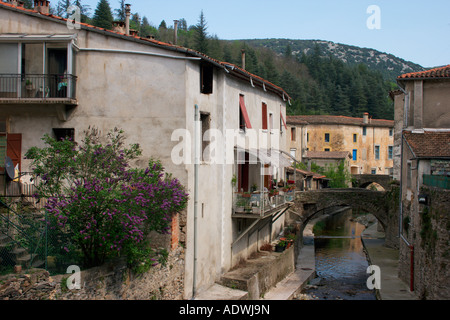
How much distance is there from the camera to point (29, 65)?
15.4 m

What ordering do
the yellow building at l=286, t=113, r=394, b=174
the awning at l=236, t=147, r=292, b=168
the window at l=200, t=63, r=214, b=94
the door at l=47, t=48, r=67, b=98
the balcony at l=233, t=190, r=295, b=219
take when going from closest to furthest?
the door at l=47, t=48, r=67, b=98, the window at l=200, t=63, r=214, b=94, the balcony at l=233, t=190, r=295, b=219, the awning at l=236, t=147, r=292, b=168, the yellow building at l=286, t=113, r=394, b=174

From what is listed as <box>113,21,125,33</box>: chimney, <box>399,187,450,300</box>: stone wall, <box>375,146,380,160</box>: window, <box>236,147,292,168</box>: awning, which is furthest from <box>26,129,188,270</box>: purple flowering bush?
<box>375,146,380,160</box>: window

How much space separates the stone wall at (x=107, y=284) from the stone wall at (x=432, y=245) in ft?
28.0

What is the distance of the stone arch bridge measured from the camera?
3412 cm

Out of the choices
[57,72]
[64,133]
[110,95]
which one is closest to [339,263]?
[110,95]

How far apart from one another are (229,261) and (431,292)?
7.45 metres

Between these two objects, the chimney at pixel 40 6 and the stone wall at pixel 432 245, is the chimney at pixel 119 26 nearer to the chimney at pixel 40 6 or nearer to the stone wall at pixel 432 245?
the chimney at pixel 40 6

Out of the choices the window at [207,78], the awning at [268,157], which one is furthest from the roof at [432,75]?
the window at [207,78]

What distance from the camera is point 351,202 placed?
34.7 m

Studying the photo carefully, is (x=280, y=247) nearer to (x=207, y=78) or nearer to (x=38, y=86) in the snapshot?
(x=207, y=78)

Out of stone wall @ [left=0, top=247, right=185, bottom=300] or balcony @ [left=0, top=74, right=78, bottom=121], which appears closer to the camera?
stone wall @ [left=0, top=247, right=185, bottom=300]

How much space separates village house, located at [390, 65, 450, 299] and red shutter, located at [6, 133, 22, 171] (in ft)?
46.7

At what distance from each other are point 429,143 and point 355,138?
4403 centimetres

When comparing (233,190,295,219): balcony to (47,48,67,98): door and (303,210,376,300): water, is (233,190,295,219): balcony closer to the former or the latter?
(303,210,376,300): water
